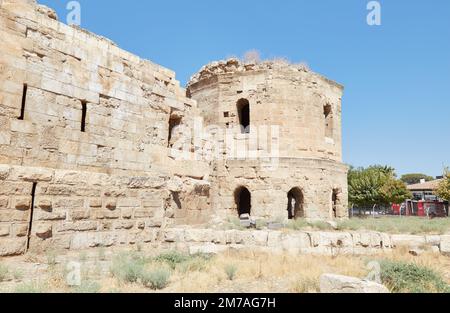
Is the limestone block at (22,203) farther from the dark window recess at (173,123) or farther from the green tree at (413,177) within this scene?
the green tree at (413,177)

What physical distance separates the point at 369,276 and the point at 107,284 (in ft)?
13.6

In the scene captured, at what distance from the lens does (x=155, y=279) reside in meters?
5.00

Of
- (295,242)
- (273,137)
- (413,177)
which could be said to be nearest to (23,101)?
(295,242)

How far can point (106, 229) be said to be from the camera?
269 inches

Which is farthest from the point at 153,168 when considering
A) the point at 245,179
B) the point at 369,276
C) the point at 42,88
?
the point at 245,179

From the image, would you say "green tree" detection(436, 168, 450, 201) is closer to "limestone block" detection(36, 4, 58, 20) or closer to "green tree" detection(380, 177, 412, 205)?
"green tree" detection(380, 177, 412, 205)

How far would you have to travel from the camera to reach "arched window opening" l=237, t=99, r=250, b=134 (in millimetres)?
14693

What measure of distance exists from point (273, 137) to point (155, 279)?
9.72 m

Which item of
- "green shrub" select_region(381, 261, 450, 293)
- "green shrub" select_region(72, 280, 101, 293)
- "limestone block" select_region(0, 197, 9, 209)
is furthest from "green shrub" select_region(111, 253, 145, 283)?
"green shrub" select_region(381, 261, 450, 293)

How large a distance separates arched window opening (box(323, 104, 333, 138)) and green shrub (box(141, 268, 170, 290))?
1270cm

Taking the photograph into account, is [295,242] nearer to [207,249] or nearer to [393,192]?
[207,249]

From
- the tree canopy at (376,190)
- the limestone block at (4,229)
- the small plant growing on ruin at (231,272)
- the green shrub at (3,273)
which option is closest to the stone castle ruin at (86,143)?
the limestone block at (4,229)
